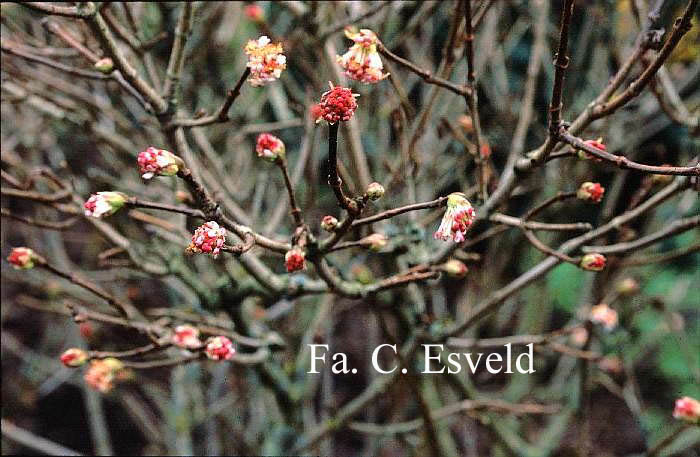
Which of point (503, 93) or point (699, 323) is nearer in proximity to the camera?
point (503, 93)

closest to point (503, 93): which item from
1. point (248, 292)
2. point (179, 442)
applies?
point (248, 292)

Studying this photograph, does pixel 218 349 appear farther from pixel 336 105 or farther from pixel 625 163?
pixel 625 163

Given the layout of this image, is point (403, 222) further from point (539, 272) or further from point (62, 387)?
point (62, 387)

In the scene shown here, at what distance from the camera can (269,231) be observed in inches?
80.4

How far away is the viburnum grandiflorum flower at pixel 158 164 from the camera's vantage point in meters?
0.99

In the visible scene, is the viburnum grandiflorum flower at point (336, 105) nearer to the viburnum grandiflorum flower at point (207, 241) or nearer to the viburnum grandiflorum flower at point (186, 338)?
the viburnum grandiflorum flower at point (207, 241)

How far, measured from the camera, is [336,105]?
0.92 m

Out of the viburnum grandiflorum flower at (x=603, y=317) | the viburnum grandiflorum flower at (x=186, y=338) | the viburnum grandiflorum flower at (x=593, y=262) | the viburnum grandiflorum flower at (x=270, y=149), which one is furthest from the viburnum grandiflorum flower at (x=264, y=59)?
the viburnum grandiflorum flower at (x=603, y=317)

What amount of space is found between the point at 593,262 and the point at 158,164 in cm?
91

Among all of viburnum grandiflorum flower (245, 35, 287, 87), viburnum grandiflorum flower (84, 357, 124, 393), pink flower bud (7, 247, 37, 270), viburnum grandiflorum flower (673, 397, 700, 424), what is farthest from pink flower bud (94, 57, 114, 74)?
viburnum grandiflorum flower (673, 397, 700, 424)

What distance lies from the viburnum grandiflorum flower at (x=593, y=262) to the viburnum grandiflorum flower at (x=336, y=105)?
2.33 ft

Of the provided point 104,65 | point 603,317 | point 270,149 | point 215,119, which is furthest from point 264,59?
point 603,317

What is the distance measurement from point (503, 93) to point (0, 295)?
8.42 feet

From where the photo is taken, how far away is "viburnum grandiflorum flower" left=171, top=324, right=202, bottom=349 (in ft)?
4.73
